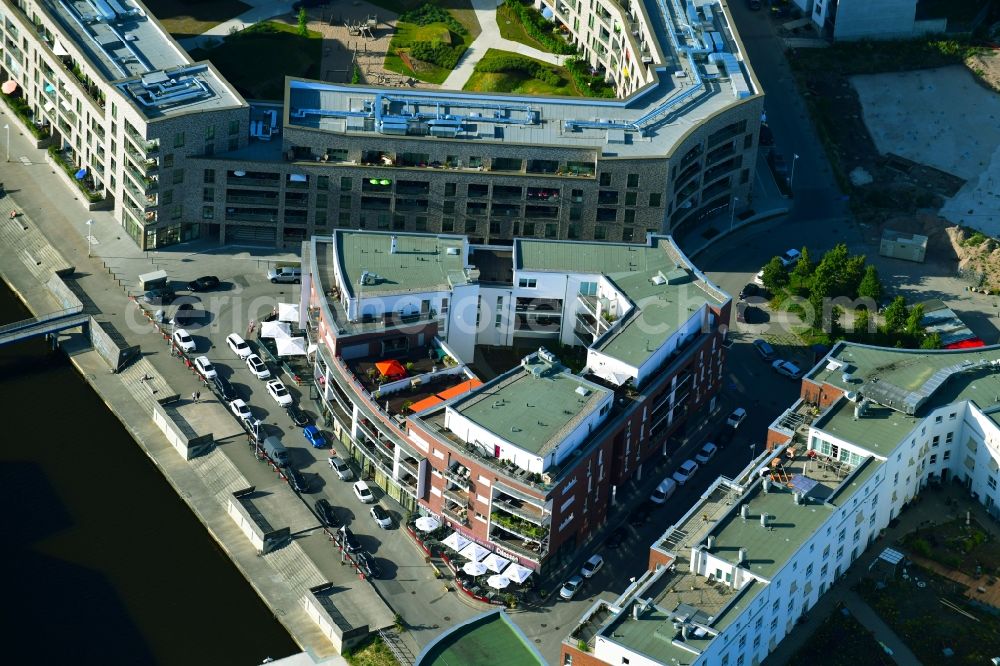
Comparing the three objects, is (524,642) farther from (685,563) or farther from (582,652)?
(685,563)

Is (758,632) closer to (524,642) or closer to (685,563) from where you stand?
(685,563)

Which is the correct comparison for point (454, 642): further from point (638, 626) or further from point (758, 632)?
point (758, 632)

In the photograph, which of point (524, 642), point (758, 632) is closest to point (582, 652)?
point (524, 642)

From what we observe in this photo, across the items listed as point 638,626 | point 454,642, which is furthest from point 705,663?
point 454,642
